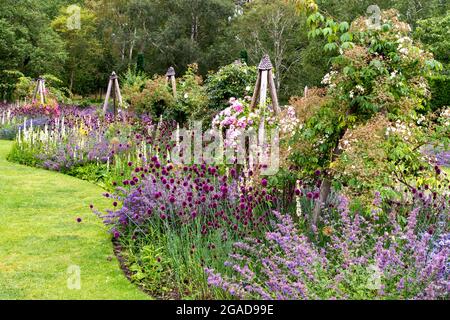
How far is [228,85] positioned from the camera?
11.1 meters

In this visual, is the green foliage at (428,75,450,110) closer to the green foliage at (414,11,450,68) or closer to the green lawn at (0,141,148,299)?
the green foliage at (414,11,450,68)

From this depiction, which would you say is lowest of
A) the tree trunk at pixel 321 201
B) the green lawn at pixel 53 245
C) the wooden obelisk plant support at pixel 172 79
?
the green lawn at pixel 53 245

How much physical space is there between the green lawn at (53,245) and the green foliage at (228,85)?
12.9 ft

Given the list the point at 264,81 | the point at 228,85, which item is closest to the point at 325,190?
the point at 264,81

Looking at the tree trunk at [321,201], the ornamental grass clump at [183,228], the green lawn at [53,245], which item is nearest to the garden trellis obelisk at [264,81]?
the ornamental grass clump at [183,228]

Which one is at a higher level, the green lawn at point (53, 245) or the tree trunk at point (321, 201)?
the tree trunk at point (321, 201)

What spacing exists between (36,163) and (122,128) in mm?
1988

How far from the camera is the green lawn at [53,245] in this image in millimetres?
4172

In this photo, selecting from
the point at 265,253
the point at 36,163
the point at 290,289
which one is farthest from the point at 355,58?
the point at 36,163

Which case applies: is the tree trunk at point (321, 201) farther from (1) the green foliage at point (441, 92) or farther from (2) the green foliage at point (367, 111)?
(1) the green foliage at point (441, 92)

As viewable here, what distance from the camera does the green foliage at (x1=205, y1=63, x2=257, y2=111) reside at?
36.2 feet

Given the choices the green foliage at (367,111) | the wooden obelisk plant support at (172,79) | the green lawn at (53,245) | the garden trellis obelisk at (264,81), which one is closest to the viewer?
the green lawn at (53,245)

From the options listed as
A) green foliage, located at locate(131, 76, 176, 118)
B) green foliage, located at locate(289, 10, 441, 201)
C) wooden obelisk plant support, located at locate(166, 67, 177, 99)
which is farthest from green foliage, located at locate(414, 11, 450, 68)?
green foliage, located at locate(289, 10, 441, 201)
